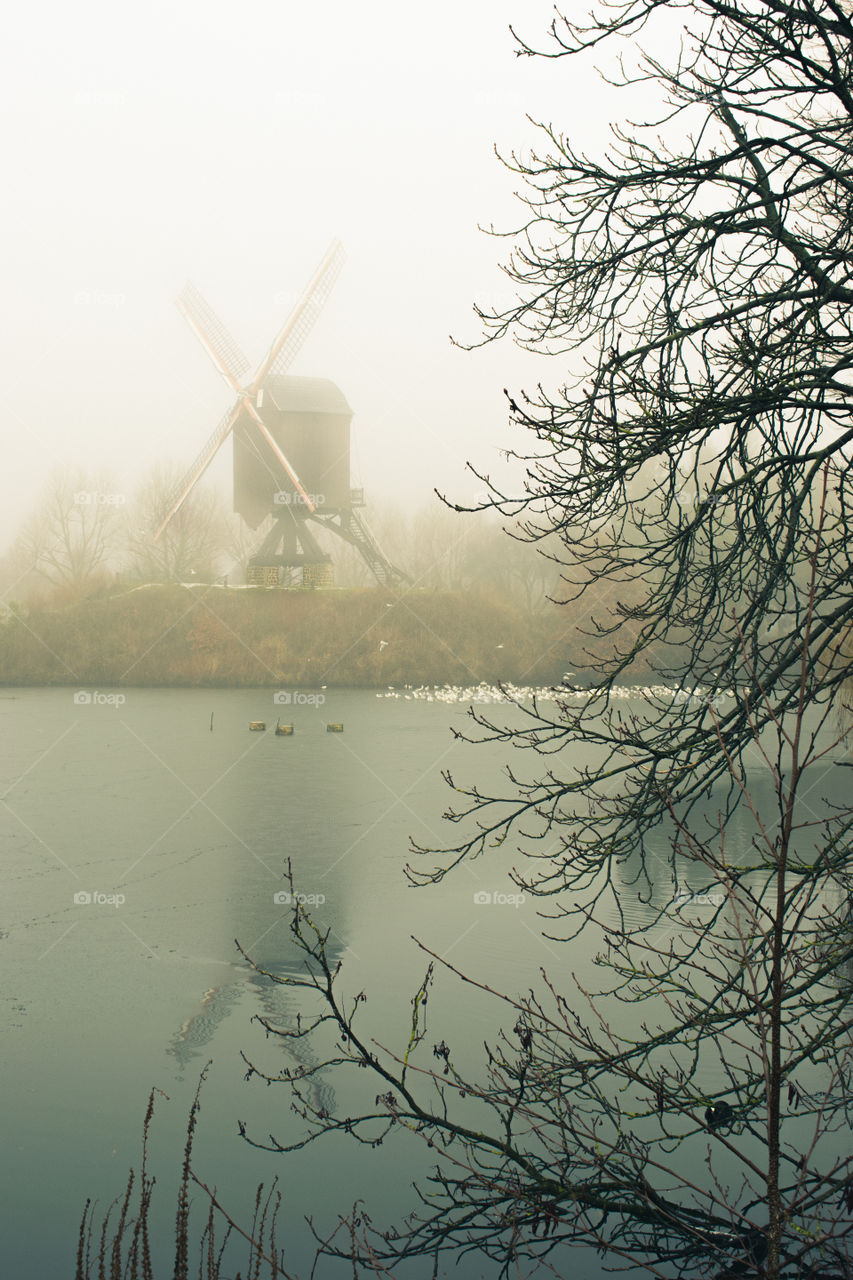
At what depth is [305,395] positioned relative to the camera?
1721 inches

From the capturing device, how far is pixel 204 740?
2502cm

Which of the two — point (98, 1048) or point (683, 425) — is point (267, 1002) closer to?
point (98, 1048)

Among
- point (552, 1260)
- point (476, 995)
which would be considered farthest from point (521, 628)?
point (552, 1260)

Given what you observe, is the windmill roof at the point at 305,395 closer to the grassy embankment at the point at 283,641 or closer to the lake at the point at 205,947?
the grassy embankment at the point at 283,641

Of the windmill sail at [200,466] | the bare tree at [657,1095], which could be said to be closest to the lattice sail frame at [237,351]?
the windmill sail at [200,466]

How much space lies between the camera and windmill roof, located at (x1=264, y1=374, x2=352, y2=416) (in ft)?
142

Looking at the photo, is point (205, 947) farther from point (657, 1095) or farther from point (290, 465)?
point (290, 465)

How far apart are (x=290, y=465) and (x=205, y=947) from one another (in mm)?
33197

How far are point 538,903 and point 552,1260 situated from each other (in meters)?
6.94

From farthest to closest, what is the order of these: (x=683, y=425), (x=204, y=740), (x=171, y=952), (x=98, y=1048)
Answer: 1. (x=204, y=740)
2. (x=171, y=952)
3. (x=98, y=1048)
4. (x=683, y=425)

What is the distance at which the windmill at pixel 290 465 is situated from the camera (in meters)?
42.3

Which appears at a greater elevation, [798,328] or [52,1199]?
[798,328]

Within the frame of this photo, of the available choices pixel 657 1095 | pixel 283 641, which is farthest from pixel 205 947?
pixel 283 641

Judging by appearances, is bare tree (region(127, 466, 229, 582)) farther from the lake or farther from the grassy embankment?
the lake
